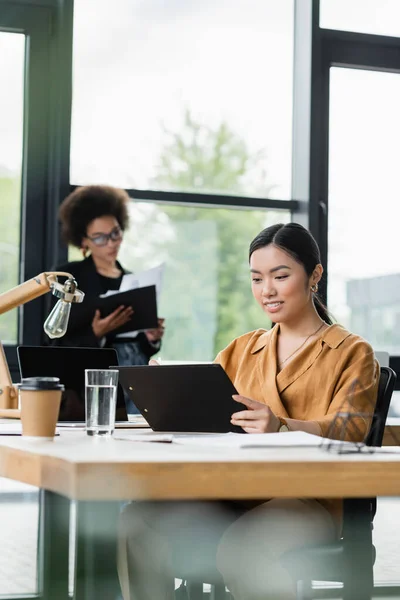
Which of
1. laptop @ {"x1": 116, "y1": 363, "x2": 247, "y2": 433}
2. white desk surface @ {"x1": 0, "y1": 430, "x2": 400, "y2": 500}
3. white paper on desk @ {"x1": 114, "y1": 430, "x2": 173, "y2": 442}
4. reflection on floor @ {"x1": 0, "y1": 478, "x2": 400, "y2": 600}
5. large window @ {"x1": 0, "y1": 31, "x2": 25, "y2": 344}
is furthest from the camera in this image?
large window @ {"x1": 0, "y1": 31, "x2": 25, "y2": 344}

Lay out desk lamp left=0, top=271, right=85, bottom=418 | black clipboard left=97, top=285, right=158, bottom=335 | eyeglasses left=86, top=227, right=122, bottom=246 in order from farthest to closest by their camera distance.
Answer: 1. eyeglasses left=86, top=227, right=122, bottom=246
2. black clipboard left=97, top=285, right=158, bottom=335
3. desk lamp left=0, top=271, right=85, bottom=418

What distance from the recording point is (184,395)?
5.60 ft

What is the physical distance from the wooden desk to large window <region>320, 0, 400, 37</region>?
3484 millimetres

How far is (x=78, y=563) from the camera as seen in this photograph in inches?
46.7

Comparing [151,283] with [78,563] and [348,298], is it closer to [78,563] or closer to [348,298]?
[348,298]

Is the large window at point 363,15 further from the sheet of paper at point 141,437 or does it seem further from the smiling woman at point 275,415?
the sheet of paper at point 141,437

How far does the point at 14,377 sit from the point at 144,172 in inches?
42.3

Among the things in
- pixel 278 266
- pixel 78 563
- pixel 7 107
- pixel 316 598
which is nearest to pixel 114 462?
pixel 78 563

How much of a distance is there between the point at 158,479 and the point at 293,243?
116 cm

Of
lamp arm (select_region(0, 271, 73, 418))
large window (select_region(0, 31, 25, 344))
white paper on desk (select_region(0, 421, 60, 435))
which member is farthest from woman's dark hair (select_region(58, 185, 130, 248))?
white paper on desk (select_region(0, 421, 60, 435))

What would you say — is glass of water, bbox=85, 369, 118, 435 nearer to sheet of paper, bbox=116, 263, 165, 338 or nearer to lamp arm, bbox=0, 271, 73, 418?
lamp arm, bbox=0, 271, 73, 418

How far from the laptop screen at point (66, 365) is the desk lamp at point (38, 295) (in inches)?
2.1

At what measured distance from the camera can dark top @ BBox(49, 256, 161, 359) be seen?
10.6 ft

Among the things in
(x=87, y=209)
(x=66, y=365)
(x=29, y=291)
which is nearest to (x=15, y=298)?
(x=29, y=291)
